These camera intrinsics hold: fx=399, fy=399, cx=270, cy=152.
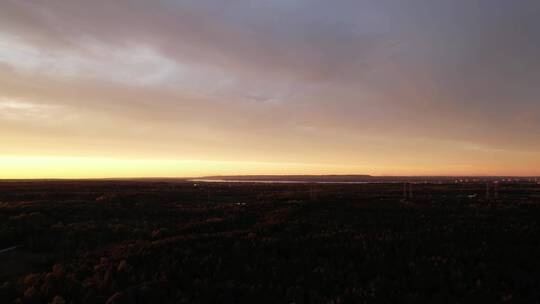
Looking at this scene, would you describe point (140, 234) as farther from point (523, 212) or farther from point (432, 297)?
point (523, 212)

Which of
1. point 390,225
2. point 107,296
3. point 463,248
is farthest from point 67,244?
point 463,248

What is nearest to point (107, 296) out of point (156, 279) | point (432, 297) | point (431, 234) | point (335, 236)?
point (156, 279)

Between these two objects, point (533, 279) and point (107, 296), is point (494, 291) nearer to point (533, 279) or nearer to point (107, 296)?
point (533, 279)

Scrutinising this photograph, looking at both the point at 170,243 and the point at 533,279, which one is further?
the point at 170,243

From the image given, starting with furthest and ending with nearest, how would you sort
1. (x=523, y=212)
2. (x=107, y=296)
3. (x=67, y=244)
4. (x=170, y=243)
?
(x=523, y=212), (x=67, y=244), (x=170, y=243), (x=107, y=296)

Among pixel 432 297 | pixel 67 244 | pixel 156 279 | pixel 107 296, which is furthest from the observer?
pixel 67 244

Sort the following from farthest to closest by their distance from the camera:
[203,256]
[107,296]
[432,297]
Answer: [203,256] → [107,296] → [432,297]

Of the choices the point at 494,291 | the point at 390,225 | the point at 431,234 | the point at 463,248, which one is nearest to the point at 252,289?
the point at 494,291

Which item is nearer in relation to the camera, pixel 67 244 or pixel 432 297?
pixel 432 297

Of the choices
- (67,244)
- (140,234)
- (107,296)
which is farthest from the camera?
(140,234)
